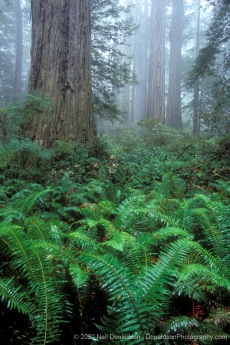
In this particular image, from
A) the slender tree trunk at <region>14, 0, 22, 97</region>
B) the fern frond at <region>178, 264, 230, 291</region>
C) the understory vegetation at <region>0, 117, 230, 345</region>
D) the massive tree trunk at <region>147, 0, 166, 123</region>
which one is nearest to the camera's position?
the understory vegetation at <region>0, 117, 230, 345</region>

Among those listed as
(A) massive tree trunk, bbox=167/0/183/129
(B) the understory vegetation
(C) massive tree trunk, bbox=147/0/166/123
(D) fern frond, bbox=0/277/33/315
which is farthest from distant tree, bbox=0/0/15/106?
(D) fern frond, bbox=0/277/33/315

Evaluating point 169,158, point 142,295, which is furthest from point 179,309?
point 169,158

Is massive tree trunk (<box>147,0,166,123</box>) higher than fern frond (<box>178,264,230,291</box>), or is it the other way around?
massive tree trunk (<box>147,0,166,123</box>)

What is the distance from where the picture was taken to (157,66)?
1458 cm

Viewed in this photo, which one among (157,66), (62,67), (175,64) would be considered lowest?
(62,67)

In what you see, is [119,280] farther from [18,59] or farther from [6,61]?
[6,61]

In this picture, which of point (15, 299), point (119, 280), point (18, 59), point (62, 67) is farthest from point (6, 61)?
point (119, 280)

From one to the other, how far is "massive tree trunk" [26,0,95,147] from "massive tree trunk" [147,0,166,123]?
6958 millimetres

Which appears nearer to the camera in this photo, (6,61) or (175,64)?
(175,64)

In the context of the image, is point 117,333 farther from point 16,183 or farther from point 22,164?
point 22,164

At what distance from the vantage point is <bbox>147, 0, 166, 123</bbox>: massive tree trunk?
13055 mm

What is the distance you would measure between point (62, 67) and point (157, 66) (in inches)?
384

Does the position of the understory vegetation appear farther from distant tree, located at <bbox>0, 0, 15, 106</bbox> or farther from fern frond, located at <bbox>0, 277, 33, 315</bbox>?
distant tree, located at <bbox>0, 0, 15, 106</bbox>

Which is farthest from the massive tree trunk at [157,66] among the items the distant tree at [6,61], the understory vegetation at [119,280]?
the distant tree at [6,61]
